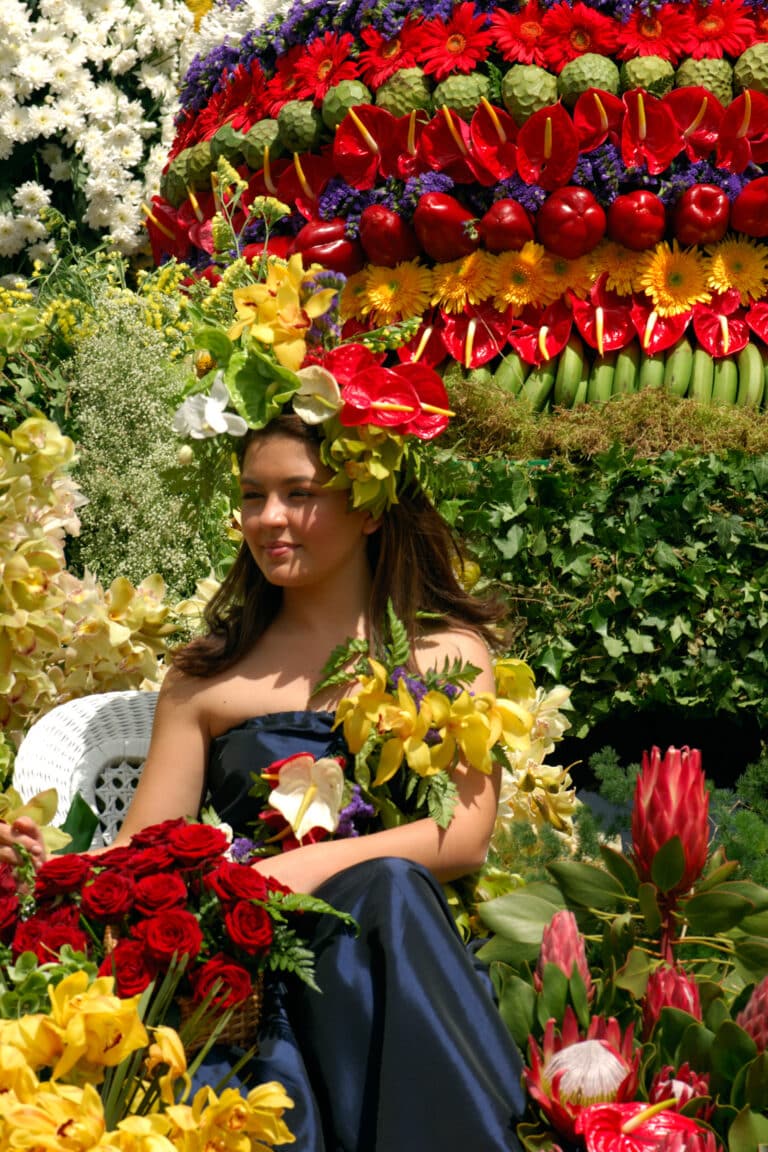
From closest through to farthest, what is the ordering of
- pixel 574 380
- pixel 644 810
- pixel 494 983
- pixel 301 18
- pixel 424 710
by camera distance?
pixel 644 810
pixel 494 983
pixel 424 710
pixel 574 380
pixel 301 18

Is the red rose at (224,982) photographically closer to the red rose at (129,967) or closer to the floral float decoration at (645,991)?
the red rose at (129,967)

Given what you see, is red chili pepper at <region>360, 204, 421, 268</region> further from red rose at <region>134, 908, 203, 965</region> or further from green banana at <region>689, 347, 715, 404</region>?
red rose at <region>134, 908, 203, 965</region>

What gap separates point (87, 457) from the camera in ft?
17.0

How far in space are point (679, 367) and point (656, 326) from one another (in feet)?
0.63

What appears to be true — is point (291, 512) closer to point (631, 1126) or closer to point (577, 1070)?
point (577, 1070)

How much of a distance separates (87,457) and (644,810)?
356 centimetres

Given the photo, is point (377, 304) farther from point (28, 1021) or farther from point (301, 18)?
point (28, 1021)

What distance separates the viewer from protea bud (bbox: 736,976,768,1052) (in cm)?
187

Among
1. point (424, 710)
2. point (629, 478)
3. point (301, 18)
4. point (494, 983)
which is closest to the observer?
point (494, 983)

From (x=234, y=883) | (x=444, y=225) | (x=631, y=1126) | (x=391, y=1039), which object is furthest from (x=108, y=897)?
(x=444, y=225)

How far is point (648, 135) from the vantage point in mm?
5629

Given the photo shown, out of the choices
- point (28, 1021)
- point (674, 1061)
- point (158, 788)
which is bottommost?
point (158, 788)

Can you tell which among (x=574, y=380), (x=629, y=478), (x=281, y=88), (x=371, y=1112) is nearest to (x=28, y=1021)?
(x=371, y=1112)

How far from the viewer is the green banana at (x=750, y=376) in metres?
5.78
